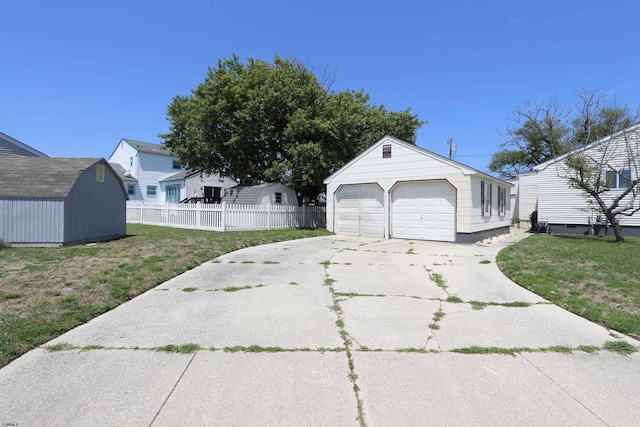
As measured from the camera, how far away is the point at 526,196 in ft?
75.9

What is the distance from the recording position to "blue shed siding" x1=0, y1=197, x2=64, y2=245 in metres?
10.4

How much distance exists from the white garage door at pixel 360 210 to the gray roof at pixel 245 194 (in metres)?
4.48

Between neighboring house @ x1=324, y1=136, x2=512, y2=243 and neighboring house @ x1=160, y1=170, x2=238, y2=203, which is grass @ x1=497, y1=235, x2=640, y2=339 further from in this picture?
neighboring house @ x1=160, y1=170, x2=238, y2=203

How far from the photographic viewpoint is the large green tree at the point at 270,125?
18.1 meters

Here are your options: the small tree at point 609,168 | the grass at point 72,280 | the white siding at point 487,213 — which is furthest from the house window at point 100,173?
the small tree at point 609,168

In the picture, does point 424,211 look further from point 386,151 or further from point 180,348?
point 180,348

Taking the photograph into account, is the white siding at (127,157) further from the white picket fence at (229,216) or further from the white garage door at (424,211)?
the white garage door at (424,211)

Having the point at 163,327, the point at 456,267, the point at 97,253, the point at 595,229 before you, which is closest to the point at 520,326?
the point at 456,267

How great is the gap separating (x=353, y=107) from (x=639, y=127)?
1305 centimetres

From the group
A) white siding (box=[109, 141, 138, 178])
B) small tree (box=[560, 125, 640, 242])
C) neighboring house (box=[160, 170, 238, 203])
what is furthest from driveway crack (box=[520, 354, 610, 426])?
white siding (box=[109, 141, 138, 178])

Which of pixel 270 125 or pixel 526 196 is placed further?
pixel 526 196

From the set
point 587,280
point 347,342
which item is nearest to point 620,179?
point 587,280

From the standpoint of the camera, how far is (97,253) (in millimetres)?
9156

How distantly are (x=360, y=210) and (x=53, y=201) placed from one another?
11.3 metres
